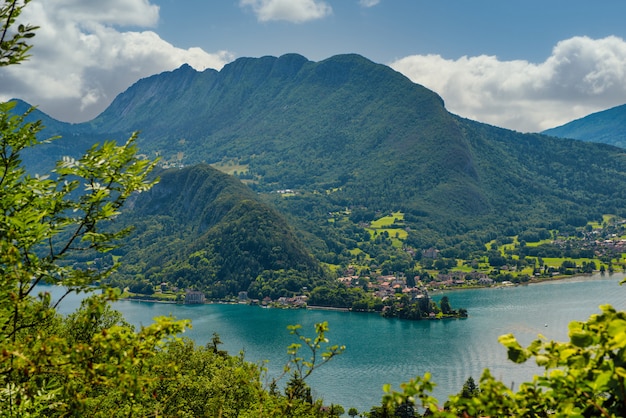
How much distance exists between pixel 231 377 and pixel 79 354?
871 inches

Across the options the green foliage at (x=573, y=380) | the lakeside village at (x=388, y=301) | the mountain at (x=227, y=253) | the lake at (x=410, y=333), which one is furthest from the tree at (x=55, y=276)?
the mountain at (x=227, y=253)

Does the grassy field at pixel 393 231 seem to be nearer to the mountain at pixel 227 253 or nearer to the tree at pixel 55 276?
the mountain at pixel 227 253

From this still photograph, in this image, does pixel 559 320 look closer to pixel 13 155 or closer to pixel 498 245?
pixel 13 155

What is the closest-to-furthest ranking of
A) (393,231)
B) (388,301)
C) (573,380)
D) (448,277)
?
(573,380) → (388,301) → (448,277) → (393,231)

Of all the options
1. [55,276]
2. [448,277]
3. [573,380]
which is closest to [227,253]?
[448,277]

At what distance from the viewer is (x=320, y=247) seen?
167 metres

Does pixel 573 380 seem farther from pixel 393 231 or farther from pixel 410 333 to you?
pixel 393 231

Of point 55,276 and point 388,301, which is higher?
point 55,276

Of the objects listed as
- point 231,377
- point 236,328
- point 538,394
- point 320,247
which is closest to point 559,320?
point 236,328

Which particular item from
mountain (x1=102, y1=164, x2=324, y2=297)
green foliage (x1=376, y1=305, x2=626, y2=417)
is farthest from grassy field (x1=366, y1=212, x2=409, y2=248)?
green foliage (x1=376, y1=305, x2=626, y2=417)

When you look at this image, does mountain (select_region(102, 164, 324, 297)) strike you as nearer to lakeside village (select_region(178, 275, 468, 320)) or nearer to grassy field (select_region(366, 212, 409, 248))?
lakeside village (select_region(178, 275, 468, 320))

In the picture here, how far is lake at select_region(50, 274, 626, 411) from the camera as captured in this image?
56.7 meters

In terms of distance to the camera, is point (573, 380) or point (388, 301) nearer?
point (573, 380)

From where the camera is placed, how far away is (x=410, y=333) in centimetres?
7994
